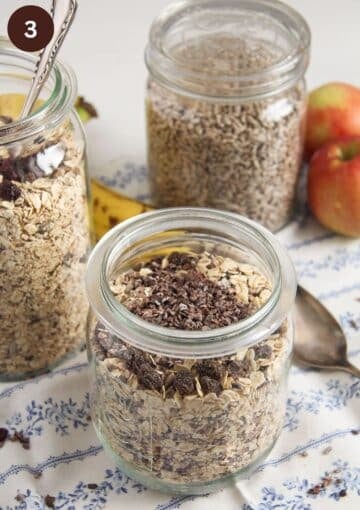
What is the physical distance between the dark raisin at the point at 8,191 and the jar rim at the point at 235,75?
0.40m

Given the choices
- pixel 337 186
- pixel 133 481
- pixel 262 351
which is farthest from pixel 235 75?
pixel 133 481

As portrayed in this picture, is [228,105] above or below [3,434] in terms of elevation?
above

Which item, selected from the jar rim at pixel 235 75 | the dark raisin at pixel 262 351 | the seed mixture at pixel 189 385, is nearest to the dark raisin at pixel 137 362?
the seed mixture at pixel 189 385

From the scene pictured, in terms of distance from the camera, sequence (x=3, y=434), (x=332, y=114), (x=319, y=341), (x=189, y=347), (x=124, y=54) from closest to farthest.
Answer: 1. (x=189, y=347)
2. (x=3, y=434)
3. (x=319, y=341)
4. (x=332, y=114)
5. (x=124, y=54)

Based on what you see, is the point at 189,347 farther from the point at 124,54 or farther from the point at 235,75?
the point at 124,54

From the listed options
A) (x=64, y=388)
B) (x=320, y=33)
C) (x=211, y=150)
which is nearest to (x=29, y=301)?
(x=64, y=388)

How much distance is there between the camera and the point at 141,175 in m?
1.77

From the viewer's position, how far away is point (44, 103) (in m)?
1.23

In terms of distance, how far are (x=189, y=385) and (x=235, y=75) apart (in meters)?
0.57

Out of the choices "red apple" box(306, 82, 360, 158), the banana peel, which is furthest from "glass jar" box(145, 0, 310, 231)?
the banana peel

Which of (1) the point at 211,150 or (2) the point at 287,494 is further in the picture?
(1) the point at 211,150

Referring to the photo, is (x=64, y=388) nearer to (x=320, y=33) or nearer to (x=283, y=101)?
(x=283, y=101)

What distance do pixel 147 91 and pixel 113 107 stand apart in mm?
349

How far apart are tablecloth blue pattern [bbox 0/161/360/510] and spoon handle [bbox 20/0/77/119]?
0.42 metres
